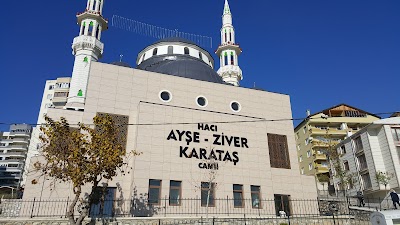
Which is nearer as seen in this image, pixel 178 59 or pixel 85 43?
pixel 178 59

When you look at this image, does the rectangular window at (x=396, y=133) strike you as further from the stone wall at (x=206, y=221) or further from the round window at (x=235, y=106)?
the round window at (x=235, y=106)

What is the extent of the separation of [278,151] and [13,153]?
240 feet

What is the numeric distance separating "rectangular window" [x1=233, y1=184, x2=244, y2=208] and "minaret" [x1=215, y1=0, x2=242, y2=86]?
82.3 ft

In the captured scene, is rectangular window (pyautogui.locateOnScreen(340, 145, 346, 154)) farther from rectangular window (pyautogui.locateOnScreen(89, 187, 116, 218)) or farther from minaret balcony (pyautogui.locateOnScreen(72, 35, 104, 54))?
minaret balcony (pyautogui.locateOnScreen(72, 35, 104, 54))

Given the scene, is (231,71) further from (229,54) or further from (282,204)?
(282,204)

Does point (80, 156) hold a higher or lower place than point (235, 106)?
lower

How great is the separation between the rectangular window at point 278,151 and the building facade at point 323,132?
78.0 ft

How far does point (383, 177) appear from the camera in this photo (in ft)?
115

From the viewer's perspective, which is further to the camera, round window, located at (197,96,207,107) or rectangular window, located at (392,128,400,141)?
rectangular window, located at (392,128,400,141)

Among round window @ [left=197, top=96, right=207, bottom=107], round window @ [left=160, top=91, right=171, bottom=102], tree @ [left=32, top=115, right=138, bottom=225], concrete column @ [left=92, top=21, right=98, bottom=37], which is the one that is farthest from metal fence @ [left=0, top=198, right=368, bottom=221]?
concrete column @ [left=92, top=21, right=98, bottom=37]

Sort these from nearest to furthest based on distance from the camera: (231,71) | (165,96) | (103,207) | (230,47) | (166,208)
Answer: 1. (103,207)
2. (166,208)
3. (165,96)
4. (231,71)
5. (230,47)

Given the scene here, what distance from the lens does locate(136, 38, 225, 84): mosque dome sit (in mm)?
32647

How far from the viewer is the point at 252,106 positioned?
29766 mm

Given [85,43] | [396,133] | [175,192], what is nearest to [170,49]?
[85,43]
